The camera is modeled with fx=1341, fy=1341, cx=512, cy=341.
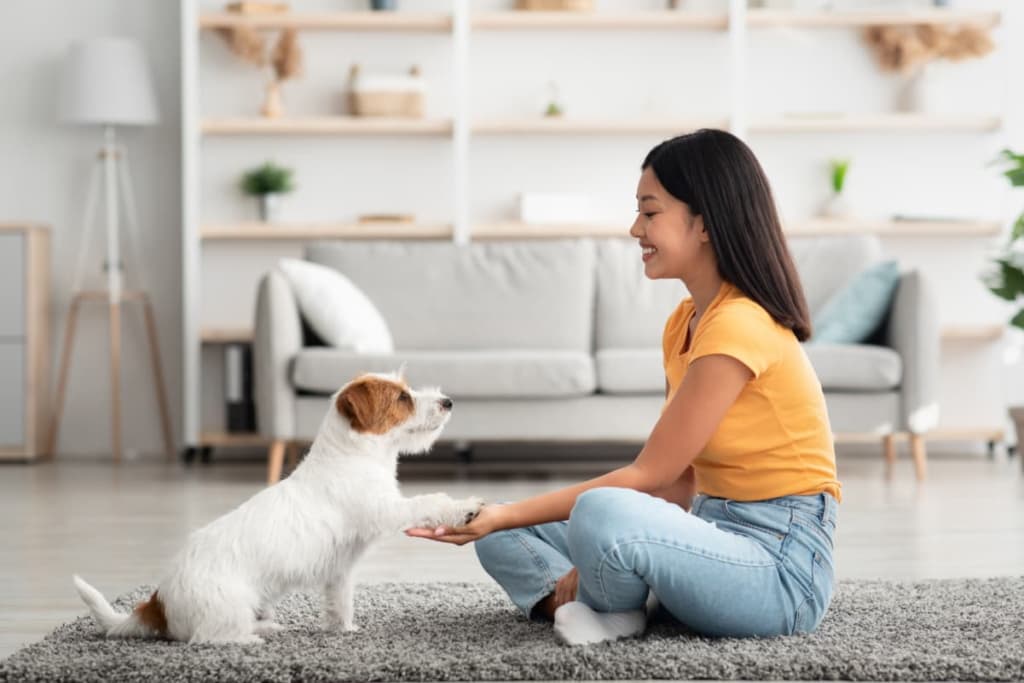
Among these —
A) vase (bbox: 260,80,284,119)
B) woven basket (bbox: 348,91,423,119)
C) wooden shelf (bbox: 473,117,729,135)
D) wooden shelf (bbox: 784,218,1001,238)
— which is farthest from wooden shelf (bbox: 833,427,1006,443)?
vase (bbox: 260,80,284,119)

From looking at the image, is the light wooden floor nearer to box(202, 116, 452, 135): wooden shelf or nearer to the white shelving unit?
the white shelving unit

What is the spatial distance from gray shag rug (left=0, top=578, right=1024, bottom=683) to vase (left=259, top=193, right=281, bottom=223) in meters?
3.63

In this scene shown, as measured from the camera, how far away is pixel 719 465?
2.02m

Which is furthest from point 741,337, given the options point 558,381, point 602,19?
point 602,19

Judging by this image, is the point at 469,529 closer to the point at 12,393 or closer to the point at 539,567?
the point at 539,567

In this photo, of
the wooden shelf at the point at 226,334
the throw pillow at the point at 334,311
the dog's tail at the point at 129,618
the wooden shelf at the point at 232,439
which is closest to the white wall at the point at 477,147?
the wooden shelf at the point at 226,334

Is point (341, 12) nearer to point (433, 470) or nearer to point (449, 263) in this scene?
point (449, 263)

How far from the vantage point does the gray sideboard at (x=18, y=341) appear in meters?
5.54

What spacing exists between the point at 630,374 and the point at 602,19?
1.76 m

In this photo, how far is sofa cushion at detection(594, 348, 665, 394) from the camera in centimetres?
462

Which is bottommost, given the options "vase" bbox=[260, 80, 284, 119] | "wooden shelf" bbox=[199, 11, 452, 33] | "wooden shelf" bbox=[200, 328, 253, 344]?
"wooden shelf" bbox=[200, 328, 253, 344]

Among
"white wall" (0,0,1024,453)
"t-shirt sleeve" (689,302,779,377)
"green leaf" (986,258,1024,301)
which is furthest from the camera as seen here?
"white wall" (0,0,1024,453)

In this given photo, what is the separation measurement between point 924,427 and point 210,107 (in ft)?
10.8

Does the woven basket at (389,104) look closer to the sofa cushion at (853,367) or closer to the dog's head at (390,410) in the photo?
the sofa cushion at (853,367)
